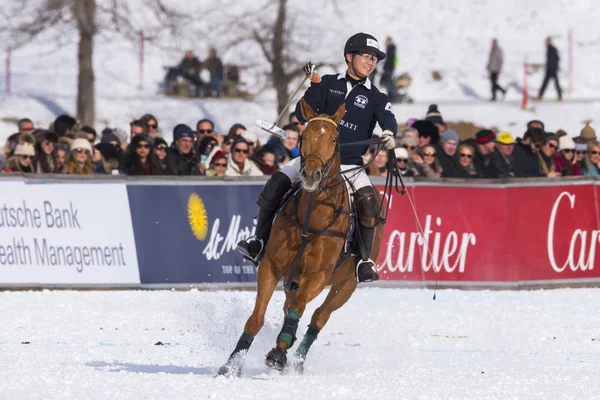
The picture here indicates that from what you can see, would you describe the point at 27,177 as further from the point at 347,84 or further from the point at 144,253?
the point at 347,84

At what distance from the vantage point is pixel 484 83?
141 ft

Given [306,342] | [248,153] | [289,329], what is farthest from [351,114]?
[248,153]

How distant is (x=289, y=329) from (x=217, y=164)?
7.12 metres

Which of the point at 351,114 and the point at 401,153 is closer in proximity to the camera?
the point at 351,114

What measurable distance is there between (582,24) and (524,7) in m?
2.26

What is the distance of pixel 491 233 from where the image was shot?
17562 mm

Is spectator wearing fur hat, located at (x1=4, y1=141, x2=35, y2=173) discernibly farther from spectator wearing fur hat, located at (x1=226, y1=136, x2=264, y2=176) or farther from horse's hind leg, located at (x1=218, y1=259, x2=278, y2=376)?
horse's hind leg, located at (x1=218, y1=259, x2=278, y2=376)

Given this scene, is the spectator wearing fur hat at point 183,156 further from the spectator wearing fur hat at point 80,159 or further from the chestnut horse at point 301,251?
the chestnut horse at point 301,251

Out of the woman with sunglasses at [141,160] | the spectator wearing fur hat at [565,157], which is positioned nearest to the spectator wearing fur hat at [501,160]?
the spectator wearing fur hat at [565,157]

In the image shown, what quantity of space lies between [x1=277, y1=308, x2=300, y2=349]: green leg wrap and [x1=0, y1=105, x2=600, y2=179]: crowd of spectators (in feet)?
22.4

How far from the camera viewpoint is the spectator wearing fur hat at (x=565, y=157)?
19812mm

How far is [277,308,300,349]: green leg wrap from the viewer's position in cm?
1072

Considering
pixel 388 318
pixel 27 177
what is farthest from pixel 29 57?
pixel 388 318

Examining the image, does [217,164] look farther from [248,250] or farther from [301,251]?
[301,251]
